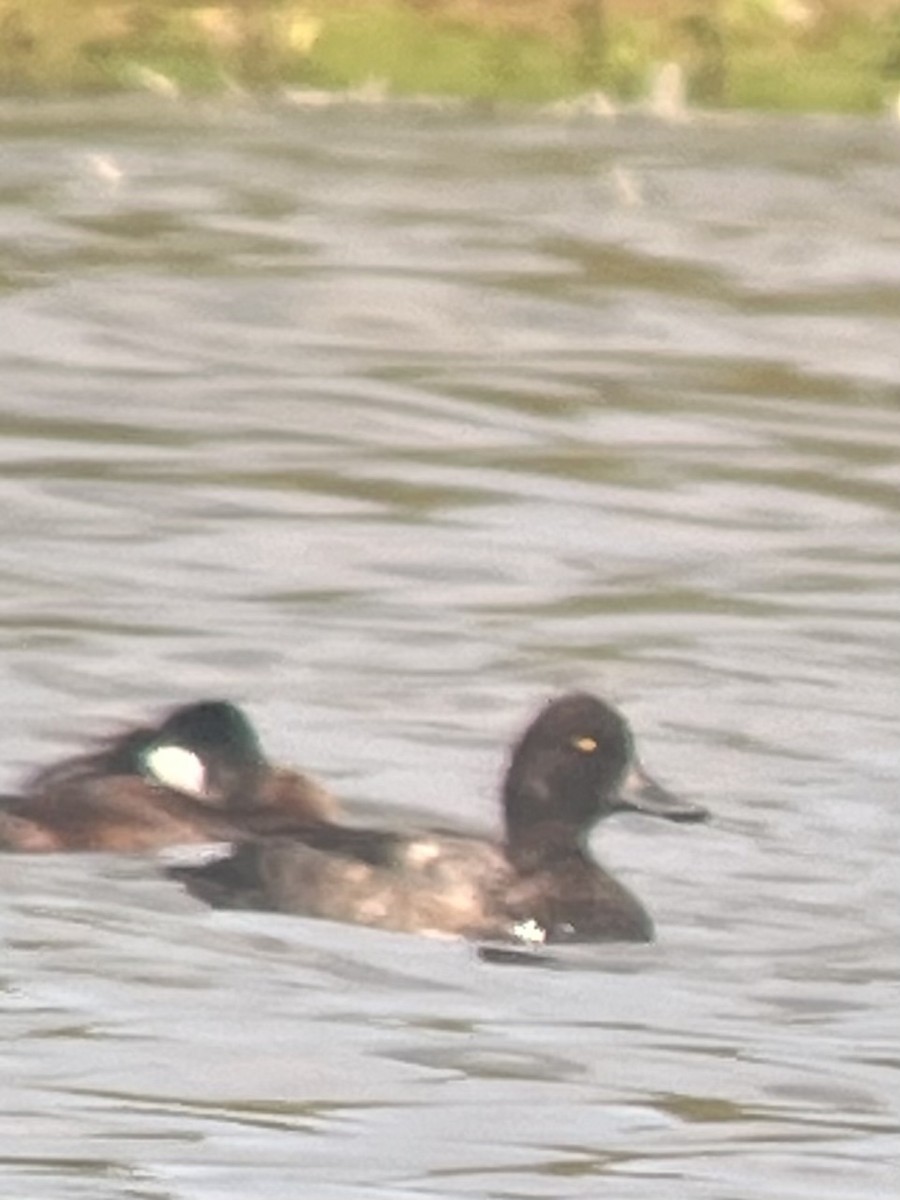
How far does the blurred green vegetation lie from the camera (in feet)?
62.5

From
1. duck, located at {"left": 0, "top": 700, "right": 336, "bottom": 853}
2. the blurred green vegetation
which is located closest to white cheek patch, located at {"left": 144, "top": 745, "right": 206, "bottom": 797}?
duck, located at {"left": 0, "top": 700, "right": 336, "bottom": 853}

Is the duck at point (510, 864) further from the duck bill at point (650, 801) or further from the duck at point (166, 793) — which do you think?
the duck at point (166, 793)

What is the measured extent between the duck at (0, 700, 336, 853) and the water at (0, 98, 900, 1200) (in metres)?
0.10

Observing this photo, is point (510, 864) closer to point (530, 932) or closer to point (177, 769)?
point (530, 932)

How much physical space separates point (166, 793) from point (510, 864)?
754mm

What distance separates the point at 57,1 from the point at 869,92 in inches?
117

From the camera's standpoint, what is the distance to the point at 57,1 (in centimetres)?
1944

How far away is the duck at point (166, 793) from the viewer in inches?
393

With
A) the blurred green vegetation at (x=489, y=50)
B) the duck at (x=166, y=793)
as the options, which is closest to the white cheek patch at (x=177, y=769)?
the duck at (x=166, y=793)

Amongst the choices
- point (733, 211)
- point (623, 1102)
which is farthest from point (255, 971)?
point (733, 211)

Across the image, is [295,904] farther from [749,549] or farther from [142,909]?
[749,549]

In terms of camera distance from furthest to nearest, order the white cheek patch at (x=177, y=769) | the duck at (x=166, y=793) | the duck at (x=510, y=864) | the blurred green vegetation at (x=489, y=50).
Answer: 1. the blurred green vegetation at (x=489, y=50)
2. the white cheek patch at (x=177, y=769)
3. the duck at (x=166, y=793)
4. the duck at (x=510, y=864)

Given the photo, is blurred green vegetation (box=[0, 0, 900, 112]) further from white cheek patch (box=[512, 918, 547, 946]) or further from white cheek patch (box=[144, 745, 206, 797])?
white cheek patch (box=[512, 918, 547, 946])

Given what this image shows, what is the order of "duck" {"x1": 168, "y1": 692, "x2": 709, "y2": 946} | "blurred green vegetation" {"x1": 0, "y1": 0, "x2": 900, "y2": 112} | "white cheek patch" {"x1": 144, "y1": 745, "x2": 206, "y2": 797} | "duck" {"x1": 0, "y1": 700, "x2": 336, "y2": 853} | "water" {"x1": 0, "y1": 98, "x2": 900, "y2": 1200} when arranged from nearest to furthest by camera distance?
"water" {"x1": 0, "y1": 98, "x2": 900, "y2": 1200}, "duck" {"x1": 168, "y1": 692, "x2": 709, "y2": 946}, "duck" {"x1": 0, "y1": 700, "x2": 336, "y2": 853}, "white cheek patch" {"x1": 144, "y1": 745, "x2": 206, "y2": 797}, "blurred green vegetation" {"x1": 0, "y1": 0, "x2": 900, "y2": 112}
